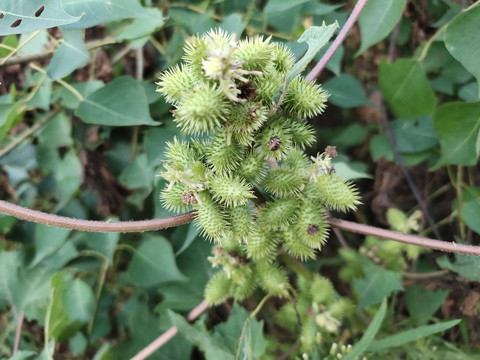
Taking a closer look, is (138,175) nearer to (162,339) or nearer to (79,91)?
(79,91)

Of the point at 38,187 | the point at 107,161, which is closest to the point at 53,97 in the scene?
the point at 107,161

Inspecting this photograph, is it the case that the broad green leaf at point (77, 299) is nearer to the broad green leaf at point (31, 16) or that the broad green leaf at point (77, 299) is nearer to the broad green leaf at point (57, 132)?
the broad green leaf at point (57, 132)

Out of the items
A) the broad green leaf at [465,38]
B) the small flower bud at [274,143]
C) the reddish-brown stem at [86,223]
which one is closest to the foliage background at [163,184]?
the broad green leaf at [465,38]

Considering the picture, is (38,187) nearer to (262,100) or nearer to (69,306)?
(69,306)

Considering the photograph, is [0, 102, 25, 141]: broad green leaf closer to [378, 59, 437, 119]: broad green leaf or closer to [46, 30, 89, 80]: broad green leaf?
[46, 30, 89, 80]: broad green leaf

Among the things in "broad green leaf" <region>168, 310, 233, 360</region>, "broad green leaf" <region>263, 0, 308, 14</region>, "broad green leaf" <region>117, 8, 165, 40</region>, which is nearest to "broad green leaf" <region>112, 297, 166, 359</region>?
"broad green leaf" <region>168, 310, 233, 360</region>
